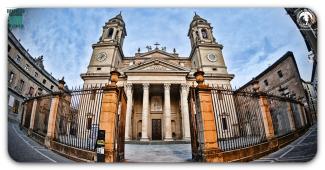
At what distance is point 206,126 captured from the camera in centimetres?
321

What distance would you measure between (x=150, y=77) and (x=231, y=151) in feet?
34.5

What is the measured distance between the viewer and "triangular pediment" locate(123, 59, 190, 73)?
44.1 ft

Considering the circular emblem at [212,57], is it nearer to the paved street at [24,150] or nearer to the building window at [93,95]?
the building window at [93,95]

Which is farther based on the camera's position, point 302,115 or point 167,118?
point 167,118

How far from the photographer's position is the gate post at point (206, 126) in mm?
3082

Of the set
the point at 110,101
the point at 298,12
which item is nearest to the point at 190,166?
the point at 110,101

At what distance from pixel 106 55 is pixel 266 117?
1278 centimetres

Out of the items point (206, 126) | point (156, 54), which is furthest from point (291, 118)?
point (156, 54)

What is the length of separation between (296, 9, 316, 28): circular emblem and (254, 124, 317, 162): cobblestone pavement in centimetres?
223

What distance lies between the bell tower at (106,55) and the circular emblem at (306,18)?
10.5 meters

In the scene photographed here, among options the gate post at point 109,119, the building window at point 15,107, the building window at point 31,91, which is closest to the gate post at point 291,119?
the gate post at point 109,119

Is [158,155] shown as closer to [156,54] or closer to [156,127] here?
[156,127]

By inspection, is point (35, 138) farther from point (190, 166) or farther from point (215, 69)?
point (215, 69)

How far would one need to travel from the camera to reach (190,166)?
122 inches
